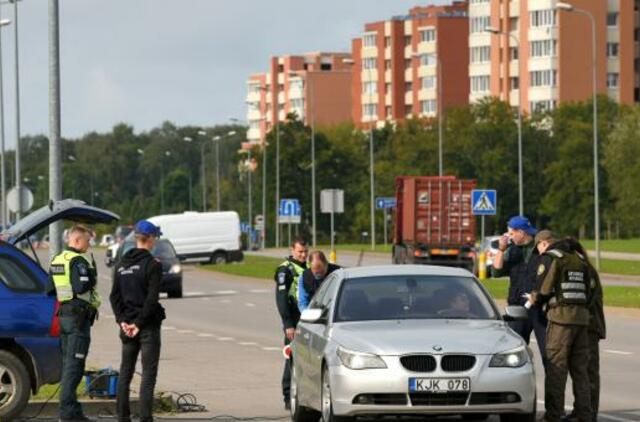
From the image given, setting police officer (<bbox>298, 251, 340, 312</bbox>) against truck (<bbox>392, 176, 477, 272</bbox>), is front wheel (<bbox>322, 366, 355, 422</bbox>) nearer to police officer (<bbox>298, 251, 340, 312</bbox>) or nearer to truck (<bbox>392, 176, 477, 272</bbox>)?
police officer (<bbox>298, 251, 340, 312</bbox>)

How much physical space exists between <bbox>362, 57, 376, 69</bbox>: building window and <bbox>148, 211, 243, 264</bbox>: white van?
111712 mm

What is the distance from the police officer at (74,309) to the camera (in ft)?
55.4

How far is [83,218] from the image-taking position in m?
A: 18.7

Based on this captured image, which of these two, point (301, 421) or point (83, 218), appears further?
point (83, 218)

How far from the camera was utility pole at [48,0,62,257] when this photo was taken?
68.6 ft

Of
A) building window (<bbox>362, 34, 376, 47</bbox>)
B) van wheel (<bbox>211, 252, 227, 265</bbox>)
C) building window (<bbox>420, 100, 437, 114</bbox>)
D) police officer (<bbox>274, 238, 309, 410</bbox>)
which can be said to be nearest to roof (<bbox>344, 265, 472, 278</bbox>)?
police officer (<bbox>274, 238, 309, 410</bbox>)

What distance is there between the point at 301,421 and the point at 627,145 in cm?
10738

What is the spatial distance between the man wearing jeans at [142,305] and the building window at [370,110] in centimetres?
17627

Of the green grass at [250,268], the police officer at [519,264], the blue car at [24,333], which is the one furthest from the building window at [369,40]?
the blue car at [24,333]

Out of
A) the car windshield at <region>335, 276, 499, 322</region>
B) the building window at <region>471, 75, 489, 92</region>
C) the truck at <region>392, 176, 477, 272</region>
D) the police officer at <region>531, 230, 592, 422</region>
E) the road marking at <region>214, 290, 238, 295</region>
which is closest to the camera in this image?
the car windshield at <region>335, 276, 499, 322</region>

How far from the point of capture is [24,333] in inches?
686

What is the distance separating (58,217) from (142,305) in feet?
8.84

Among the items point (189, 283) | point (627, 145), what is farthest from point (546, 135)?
point (189, 283)

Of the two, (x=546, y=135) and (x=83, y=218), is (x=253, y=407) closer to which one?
(x=83, y=218)
